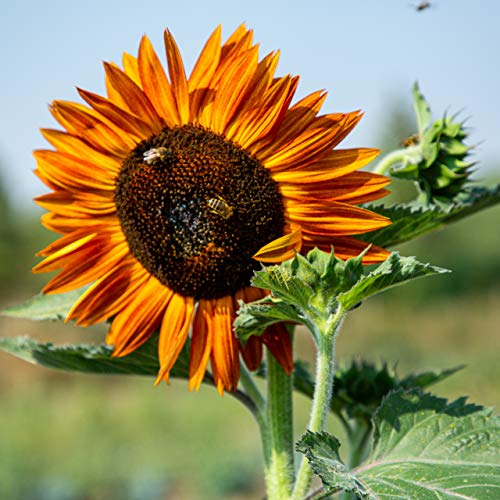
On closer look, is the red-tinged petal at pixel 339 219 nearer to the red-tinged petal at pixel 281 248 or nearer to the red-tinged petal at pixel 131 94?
the red-tinged petal at pixel 281 248

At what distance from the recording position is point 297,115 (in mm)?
946

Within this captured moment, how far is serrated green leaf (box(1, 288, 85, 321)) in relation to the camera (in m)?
1.15

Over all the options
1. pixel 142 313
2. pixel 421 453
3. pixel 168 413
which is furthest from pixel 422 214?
pixel 168 413

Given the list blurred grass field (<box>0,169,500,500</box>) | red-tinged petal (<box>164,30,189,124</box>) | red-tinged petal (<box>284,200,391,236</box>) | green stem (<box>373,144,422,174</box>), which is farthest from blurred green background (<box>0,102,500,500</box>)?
red-tinged petal (<box>164,30,189,124</box>)

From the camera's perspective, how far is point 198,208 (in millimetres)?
1008

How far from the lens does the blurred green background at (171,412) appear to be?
595cm

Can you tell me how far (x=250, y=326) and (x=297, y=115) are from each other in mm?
276

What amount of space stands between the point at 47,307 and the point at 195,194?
34cm

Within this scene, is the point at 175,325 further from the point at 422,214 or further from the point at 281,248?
the point at 422,214

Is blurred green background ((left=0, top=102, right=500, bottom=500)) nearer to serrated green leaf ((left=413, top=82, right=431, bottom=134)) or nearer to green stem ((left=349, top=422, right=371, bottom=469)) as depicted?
serrated green leaf ((left=413, top=82, right=431, bottom=134))

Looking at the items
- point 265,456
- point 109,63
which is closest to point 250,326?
point 265,456

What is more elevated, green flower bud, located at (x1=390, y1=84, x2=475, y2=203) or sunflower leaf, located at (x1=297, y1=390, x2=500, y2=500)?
green flower bud, located at (x1=390, y1=84, x2=475, y2=203)

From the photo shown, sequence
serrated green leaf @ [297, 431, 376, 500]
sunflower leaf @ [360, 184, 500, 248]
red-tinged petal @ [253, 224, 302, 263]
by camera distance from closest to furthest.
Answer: serrated green leaf @ [297, 431, 376, 500]
red-tinged petal @ [253, 224, 302, 263]
sunflower leaf @ [360, 184, 500, 248]

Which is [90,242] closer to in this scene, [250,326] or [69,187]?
[69,187]
